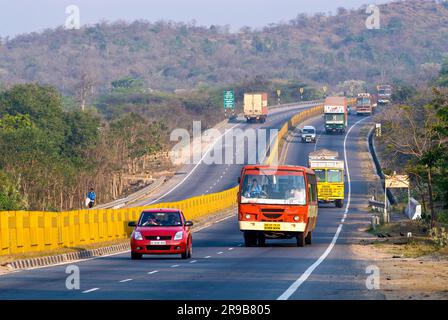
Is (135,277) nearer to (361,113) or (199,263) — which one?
(199,263)

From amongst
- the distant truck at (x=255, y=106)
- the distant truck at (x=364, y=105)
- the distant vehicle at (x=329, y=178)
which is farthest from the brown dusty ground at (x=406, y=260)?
the distant truck at (x=364, y=105)

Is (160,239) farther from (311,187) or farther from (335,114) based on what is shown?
(335,114)

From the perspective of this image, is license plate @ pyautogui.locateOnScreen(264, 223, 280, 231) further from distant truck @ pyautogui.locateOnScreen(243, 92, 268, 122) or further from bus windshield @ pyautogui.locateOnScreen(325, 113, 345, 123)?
distant truck @ pyautogui.locateOnScreen(243, 92, 268, 122)

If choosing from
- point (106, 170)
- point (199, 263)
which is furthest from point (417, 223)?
point (106, 170)

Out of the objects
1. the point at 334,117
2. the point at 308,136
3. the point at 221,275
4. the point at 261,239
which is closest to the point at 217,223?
the point at 261,239

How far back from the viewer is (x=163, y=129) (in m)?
129

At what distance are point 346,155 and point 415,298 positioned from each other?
87.6m

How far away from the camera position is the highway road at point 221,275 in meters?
19.3

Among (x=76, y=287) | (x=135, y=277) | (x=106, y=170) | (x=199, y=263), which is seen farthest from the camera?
(x=106, y=170)

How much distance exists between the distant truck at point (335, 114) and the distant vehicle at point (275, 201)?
76.6 m

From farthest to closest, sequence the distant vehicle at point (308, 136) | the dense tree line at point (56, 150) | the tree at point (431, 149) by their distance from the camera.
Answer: the distant vehicle at point (308, 136) → the dense tree line at point (56, 150) → the tree at point (431, 149)

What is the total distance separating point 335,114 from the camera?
11800cm

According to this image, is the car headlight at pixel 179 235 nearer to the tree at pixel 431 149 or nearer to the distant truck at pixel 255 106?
the tree at pixel 431 149

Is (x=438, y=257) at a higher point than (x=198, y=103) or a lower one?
lower
